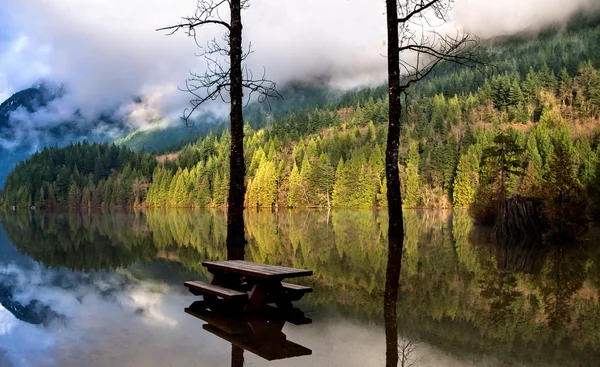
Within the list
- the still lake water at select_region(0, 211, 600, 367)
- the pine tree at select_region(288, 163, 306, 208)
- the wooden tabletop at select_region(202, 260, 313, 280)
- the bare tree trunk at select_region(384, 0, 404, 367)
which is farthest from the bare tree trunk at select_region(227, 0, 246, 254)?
the pine tree at select_region(288, 163, 306, 208)

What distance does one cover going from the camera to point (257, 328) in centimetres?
686

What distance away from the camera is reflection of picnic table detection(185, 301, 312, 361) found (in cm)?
583

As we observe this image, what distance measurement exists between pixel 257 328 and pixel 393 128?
906 centimetres

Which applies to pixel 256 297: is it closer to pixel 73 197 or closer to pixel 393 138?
pixel 393 138

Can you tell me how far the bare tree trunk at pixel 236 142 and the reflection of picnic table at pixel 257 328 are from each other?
452 centimetres

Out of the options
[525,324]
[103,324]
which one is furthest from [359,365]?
[103,324]

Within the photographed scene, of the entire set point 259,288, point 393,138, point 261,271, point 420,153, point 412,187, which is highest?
point 420,153

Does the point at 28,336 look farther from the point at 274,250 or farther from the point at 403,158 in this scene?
the point at 403,158

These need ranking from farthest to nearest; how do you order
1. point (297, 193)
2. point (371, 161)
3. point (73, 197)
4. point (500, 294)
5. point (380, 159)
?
point (73, 197) → point (380, 159) → point (371, 161) → point (297, 193) → point (500, 294)

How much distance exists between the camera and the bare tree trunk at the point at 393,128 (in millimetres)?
14367

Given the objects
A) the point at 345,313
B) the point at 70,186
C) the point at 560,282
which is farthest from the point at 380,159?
the point at 70,186

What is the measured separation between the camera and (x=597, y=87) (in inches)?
6314

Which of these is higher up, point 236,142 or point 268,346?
point 236,142

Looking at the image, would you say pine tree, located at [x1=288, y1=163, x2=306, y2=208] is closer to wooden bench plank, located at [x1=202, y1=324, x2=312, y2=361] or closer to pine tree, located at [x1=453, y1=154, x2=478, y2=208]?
pine tree, located at [x1=453, y1=154, x2=478, y2=208]
